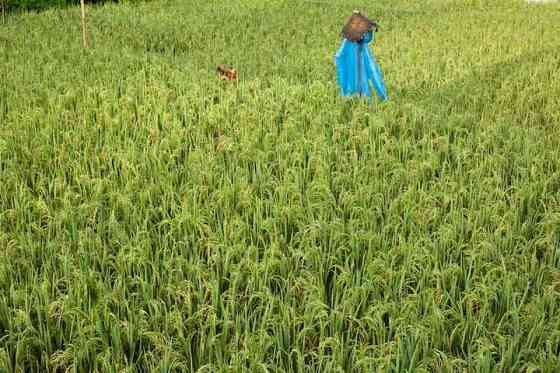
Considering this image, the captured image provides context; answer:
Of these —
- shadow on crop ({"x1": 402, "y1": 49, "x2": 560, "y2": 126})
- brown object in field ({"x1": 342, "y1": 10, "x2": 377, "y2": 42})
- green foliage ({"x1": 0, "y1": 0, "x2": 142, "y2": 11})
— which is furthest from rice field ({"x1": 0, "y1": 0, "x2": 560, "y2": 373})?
green foliage ({"x1": 0, "y1": 0, "x2": 142, "y2": 11})

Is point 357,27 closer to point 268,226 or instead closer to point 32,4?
point 268,226

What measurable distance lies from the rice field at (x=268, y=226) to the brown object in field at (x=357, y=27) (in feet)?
1.55

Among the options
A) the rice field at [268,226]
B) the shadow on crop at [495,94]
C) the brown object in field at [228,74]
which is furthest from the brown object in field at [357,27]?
the brown object in field at [228,74]

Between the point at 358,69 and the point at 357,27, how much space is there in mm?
375

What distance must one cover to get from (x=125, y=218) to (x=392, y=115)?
8.17 feet

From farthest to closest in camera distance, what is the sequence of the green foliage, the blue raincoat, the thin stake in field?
the green foliage
the thin stake in field
the blue raincoat

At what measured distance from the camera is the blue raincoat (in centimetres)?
581

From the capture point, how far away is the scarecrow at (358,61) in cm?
567

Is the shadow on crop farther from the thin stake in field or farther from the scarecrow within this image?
the thin stake in field

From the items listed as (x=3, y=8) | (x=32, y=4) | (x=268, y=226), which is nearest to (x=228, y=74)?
(x=268, y=226)

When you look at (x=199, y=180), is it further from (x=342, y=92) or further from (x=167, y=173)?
(x=342, y=92)

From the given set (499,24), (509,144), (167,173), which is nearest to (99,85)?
Answer: (167,173)

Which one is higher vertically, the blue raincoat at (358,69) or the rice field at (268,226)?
the blue raincoat at (358,69)

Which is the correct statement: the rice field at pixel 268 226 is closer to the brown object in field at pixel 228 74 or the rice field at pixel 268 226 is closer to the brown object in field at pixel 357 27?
the brown object in field at pixel 228 74
